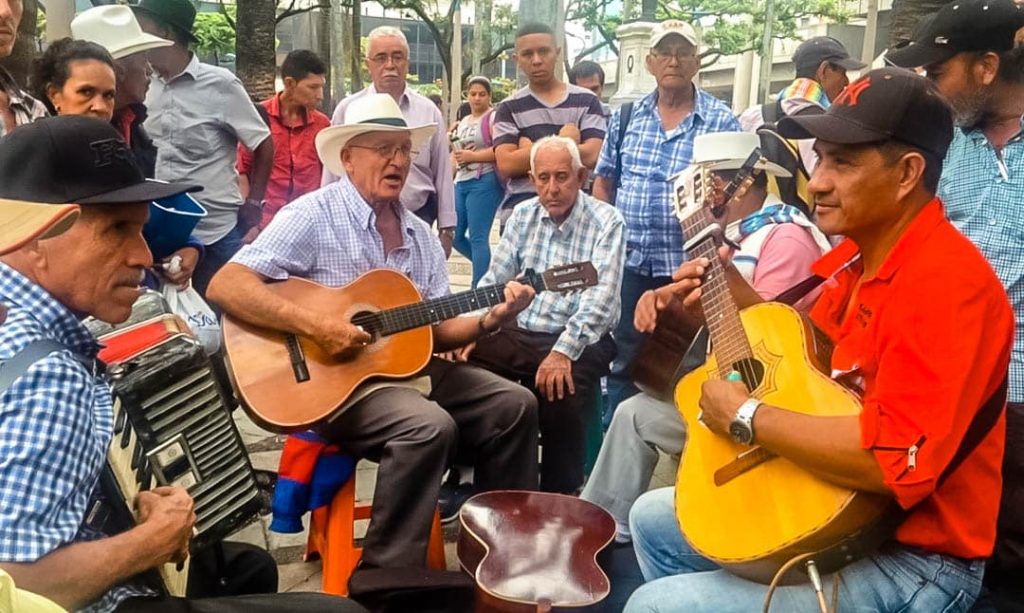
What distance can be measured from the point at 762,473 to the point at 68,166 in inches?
65.8

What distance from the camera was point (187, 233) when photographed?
3504 mm

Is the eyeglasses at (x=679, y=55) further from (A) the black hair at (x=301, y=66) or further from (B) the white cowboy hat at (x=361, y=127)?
(A) the black hair at (x=301, y=66)

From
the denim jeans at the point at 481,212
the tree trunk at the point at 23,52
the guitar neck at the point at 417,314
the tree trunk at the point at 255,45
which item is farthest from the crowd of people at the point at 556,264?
the tree trunk at the point at 255,45

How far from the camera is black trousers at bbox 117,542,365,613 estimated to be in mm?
1836

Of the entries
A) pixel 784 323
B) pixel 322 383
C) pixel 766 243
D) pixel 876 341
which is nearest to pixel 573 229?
pixel 766 243

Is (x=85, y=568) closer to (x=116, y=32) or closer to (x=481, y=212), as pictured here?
(x=116, y=32)

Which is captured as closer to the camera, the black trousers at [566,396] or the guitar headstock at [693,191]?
the guitar headstock at [693,191]

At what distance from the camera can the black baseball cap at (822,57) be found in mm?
5234

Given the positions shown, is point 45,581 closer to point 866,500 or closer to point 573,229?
point 866,500

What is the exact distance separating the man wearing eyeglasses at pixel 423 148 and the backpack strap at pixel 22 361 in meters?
3.40

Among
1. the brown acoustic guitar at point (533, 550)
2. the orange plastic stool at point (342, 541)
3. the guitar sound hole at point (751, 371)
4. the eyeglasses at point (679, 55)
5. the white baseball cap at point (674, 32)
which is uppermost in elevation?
the white baseball cap at point (674, 32)

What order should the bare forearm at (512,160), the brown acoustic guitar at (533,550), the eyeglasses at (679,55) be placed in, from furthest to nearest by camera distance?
the bare forearm at (512,160) → the eyeglasses at (679,55) → the brown acoustic guitar at (533,550)

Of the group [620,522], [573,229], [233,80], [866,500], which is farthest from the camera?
[233,80]

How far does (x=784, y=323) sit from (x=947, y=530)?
0.60m
